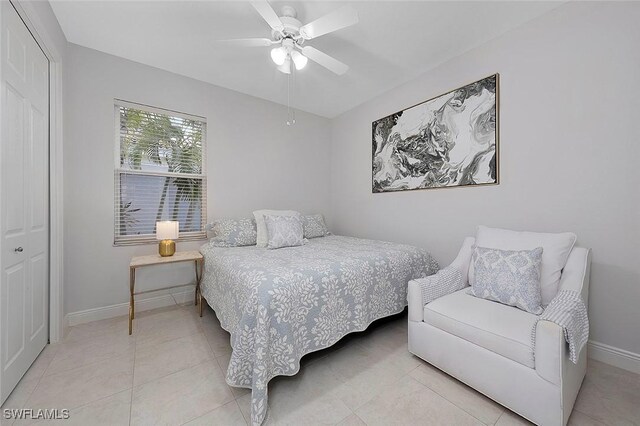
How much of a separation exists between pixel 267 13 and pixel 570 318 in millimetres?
2522

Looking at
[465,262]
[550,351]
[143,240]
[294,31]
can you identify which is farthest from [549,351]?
[143,240]

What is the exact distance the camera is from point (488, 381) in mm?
1423

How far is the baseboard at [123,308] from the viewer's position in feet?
7.66

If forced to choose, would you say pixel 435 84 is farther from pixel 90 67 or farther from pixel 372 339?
pixel 90 67

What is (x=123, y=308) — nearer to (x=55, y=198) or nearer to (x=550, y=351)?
(x=55, y=198)

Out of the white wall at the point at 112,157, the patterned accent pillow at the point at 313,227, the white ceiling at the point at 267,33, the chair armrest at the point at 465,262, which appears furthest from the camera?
the patterned accent pillow at the point at 313,227

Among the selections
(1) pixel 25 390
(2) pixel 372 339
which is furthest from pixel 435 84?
(1) pixel 25 390

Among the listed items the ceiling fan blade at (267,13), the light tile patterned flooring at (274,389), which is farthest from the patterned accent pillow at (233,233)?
the ceiling fan blade at (267,13)

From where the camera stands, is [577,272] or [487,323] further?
[577,272]

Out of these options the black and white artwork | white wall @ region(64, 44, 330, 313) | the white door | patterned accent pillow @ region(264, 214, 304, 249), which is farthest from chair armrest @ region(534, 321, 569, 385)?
white wall @ region(64, 44, 330, 313)

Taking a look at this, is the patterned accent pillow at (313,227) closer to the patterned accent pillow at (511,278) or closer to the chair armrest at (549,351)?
the patterned accent pillow at (511,278)

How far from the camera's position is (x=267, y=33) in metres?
2.21

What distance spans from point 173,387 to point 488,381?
192 centimetres

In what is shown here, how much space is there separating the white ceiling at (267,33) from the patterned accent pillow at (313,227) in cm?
177
